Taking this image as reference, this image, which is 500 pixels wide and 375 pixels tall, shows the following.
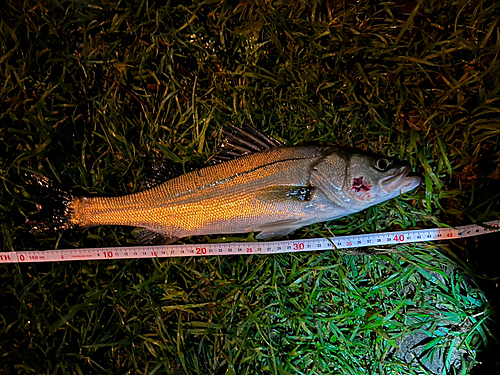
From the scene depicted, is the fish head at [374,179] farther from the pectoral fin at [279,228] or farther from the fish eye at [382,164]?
the pectoral fin at [279,228]

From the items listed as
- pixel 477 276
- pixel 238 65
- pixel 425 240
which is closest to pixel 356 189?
pixel 425 240

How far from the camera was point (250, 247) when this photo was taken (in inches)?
92.5

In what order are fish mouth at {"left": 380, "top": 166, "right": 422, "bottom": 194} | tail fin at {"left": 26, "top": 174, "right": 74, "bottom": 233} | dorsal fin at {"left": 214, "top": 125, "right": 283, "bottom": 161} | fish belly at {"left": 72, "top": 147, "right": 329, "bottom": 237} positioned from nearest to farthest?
fish mouth at {"left": 380, "top": 166, "right": 422, "bottom": 194} → fish belly at {"left": 72, "top": 147, "right": 329, "bottom": 237} → dorsal fin at {"left": 214, "top": 125, "right": 283, "bottom": 161} → tail fin at {"left": 26, "top": 174, "right": 74, "bottom": 233}

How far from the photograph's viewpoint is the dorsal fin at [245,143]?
2281 mm

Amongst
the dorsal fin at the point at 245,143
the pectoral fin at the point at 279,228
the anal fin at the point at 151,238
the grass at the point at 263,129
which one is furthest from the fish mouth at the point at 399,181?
the anal fin at the point at 151,238

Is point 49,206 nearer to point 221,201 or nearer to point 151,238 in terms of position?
point 151,238

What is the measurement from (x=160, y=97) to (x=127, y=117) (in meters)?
0.34

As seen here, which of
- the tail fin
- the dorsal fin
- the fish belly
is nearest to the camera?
the fish belly

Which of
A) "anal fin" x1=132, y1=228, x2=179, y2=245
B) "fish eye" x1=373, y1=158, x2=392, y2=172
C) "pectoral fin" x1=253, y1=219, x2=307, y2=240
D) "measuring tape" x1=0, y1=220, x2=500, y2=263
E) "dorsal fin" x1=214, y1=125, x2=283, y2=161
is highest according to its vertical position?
"dorsal fin" x1=214, y1=125, x2=283, y2=161

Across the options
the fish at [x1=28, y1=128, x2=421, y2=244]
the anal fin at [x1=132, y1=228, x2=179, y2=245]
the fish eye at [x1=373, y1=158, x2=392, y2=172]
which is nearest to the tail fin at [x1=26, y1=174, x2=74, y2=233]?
the fish at [x1=28, y1=128, x2=421, y2=244]

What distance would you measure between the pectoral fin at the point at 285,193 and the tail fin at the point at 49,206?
1.63 m

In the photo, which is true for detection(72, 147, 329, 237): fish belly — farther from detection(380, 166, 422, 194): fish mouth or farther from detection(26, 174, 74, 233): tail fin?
detection(380, 166, 422, 194): fish mouth

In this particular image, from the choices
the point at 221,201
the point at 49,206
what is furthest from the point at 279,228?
the point at 49,206

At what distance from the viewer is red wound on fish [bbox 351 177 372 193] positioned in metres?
2.10
